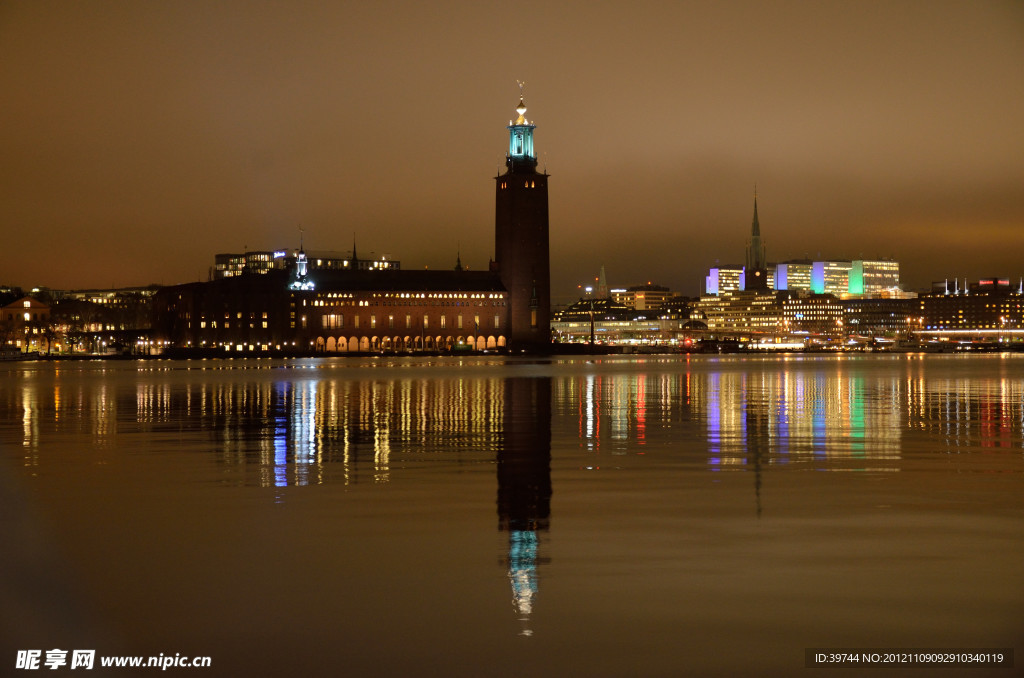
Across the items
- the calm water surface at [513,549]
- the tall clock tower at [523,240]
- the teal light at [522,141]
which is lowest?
the calm water surface at [513,549]

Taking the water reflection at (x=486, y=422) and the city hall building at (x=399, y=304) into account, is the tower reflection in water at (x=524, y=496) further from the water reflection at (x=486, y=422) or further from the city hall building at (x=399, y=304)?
the city hall building at (x=399, y=304)

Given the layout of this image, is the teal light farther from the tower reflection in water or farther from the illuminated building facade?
the tower reflection in water

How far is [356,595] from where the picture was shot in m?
9.33

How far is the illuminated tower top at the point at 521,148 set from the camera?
181 m

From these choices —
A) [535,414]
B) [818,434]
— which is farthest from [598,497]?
[535,414]

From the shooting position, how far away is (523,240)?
180375 mm

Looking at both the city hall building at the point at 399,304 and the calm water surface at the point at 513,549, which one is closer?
the calm water surface at the point at 513,549

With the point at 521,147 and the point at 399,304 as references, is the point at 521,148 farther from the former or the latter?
the point at 399,304

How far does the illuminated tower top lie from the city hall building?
16cm

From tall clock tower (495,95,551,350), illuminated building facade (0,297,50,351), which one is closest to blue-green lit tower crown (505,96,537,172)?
tall clock tower (495,95,551,350)

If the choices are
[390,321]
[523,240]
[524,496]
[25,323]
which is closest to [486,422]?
[524,496]

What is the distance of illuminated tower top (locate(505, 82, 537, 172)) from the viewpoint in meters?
181

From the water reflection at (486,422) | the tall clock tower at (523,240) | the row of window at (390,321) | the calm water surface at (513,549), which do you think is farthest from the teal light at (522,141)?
the calm water surface at (513,549)

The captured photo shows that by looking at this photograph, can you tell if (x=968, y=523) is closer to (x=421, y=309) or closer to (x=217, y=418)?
(x=217, y=418)
